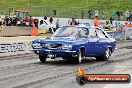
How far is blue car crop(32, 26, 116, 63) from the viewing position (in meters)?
15.7

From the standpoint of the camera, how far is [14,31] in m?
39.7

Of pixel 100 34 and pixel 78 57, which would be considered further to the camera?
pixel 100 34

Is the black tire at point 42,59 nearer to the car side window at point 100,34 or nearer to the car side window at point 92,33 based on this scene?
the car side window at point 92,33

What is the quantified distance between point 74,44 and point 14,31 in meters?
24.4

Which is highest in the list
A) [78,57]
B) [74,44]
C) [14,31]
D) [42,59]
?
[74,44]

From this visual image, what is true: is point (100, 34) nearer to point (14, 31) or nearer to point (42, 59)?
point (42, 59)

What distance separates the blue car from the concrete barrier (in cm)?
2006

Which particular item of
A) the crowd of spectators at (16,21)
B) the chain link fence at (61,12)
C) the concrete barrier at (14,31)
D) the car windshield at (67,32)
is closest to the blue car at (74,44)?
the car windshield at (67,32)

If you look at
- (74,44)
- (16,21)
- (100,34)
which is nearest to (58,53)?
(74,44)

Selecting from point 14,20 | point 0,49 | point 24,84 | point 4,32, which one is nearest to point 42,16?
point 14,20

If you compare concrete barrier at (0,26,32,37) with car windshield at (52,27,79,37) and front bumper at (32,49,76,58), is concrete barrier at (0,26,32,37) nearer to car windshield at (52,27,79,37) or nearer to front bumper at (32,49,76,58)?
car windshield at (52,27,79,37)

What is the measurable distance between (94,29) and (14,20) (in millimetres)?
26322

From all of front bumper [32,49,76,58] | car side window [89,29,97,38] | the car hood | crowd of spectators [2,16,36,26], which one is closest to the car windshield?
the car hood

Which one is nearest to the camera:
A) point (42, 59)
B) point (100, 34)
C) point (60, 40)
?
point (60, 40)
